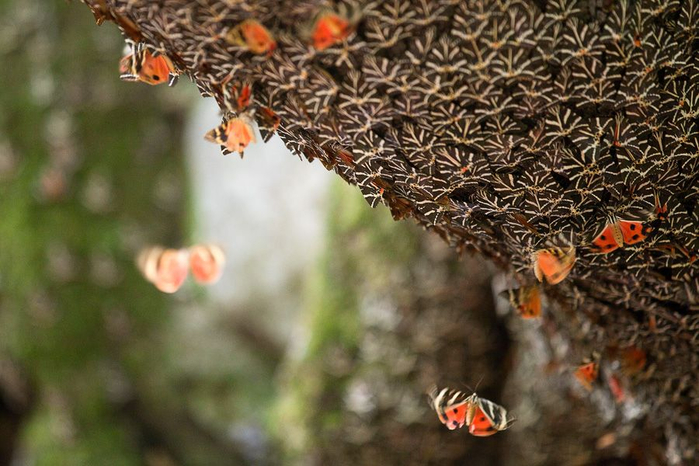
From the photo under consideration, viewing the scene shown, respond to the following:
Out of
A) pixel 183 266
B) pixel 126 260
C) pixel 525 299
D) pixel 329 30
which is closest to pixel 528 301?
pixel 525 299

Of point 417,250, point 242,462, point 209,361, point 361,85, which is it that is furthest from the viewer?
point 209,361

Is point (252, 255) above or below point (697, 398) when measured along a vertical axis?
below

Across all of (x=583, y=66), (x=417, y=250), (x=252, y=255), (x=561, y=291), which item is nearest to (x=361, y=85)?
(x=583, y=66)

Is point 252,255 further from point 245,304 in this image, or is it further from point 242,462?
point 242,462

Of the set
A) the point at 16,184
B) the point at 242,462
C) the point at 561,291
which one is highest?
the point at 561,291

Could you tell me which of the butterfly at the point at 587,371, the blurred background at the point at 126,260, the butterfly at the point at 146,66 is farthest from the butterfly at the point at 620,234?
the blurred background at the point at 126,260

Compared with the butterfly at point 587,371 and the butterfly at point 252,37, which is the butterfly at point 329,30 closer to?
the butterfly at point 252,37

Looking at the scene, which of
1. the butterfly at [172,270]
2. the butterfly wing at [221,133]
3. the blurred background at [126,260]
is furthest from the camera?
the blurred background at [126,260]

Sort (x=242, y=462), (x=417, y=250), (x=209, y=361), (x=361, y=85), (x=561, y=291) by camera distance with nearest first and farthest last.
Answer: (x=361, y=85) < (x=561, y=291) < (x=417, y=250) < (x=242, y=462) < (x=209, y=361)
